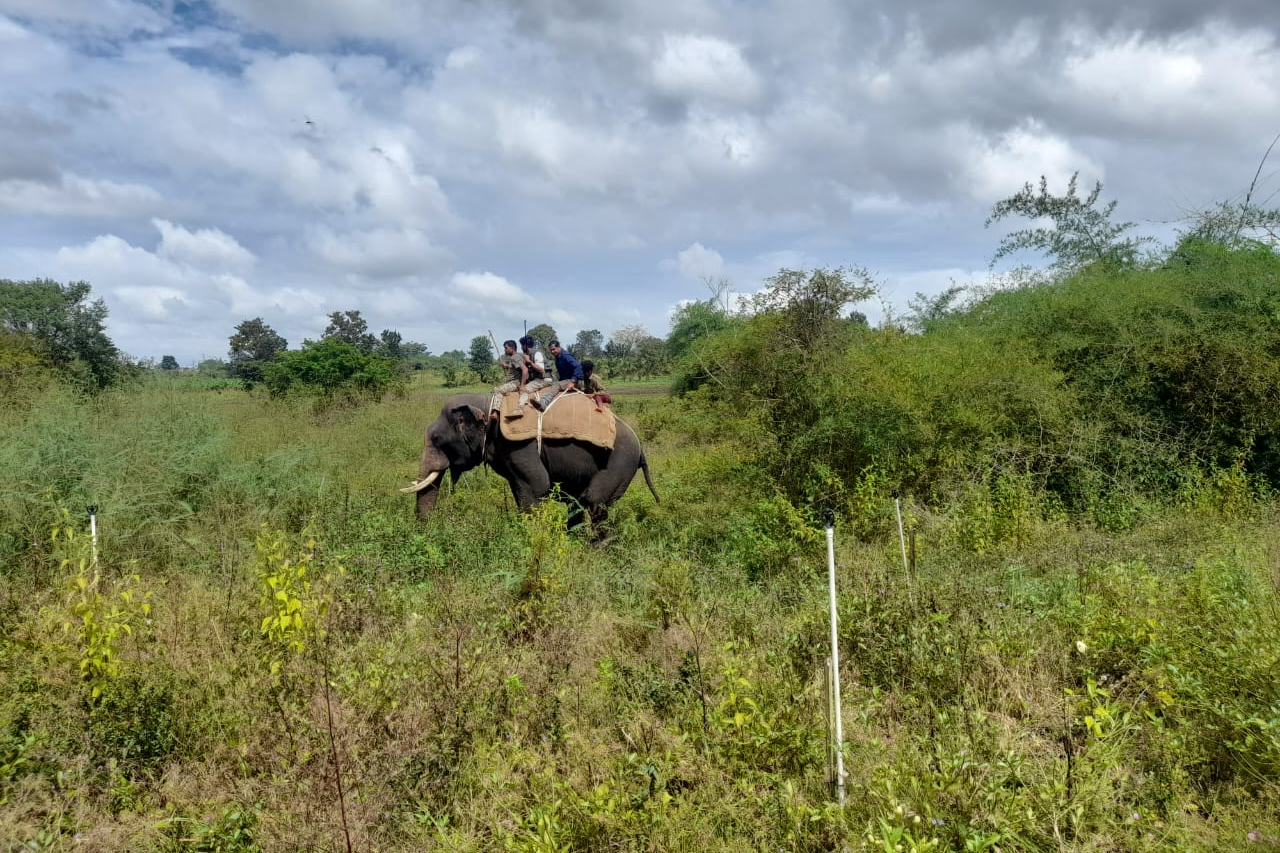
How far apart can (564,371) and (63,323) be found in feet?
48.3

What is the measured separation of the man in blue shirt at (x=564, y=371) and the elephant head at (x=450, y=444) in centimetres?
92

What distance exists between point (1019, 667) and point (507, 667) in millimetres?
3020

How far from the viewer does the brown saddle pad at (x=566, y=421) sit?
8.19 metres

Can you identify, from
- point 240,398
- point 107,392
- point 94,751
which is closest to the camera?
point 94,751

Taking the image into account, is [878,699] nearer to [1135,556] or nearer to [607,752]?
[607,752]

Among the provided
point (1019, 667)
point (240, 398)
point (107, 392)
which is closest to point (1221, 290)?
point (1019, 667)

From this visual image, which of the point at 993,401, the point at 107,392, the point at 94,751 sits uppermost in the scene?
the point at 107,392

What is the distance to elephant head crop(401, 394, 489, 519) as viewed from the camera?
823cm

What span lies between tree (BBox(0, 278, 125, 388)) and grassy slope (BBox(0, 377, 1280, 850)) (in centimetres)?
1189

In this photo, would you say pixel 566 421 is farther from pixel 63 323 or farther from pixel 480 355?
pixel 480 355

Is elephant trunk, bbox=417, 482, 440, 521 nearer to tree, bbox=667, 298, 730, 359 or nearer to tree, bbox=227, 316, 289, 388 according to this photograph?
tree, bbox=667, 298, 730, 359

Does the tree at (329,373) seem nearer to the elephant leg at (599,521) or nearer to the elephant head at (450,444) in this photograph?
the elephant head at (450,444)

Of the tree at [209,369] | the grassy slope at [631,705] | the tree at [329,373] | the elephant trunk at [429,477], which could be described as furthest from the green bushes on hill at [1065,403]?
the tree at [209,369]

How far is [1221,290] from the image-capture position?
926 cm
